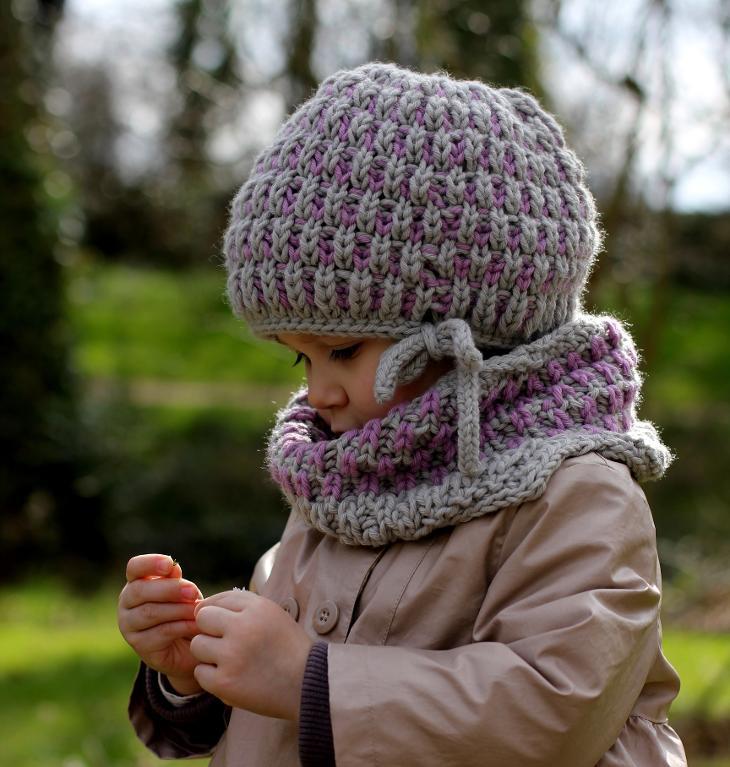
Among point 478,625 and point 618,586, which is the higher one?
point 618,586

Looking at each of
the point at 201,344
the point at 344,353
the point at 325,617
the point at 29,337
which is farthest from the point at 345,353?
the point at 201,344

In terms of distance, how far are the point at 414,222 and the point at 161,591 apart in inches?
31.5

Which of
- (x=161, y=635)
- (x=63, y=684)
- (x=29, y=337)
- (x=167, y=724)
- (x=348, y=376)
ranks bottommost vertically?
(x=63, y=684)

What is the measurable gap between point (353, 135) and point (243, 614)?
0.80m

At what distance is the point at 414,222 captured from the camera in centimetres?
171

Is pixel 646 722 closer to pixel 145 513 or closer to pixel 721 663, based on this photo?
pixel 721 663

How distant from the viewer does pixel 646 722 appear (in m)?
1.75

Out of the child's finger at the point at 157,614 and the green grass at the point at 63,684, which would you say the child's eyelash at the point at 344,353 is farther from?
the green grass at the point at 63,684

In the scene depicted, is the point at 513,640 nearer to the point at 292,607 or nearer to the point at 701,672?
the point at 292,607

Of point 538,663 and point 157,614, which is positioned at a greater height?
point 538,663

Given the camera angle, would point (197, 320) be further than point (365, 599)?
Yes

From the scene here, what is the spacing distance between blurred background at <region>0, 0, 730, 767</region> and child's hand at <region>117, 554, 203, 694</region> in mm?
2438

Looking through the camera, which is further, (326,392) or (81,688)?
(81,688)

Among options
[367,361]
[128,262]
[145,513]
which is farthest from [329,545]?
[128,262]
